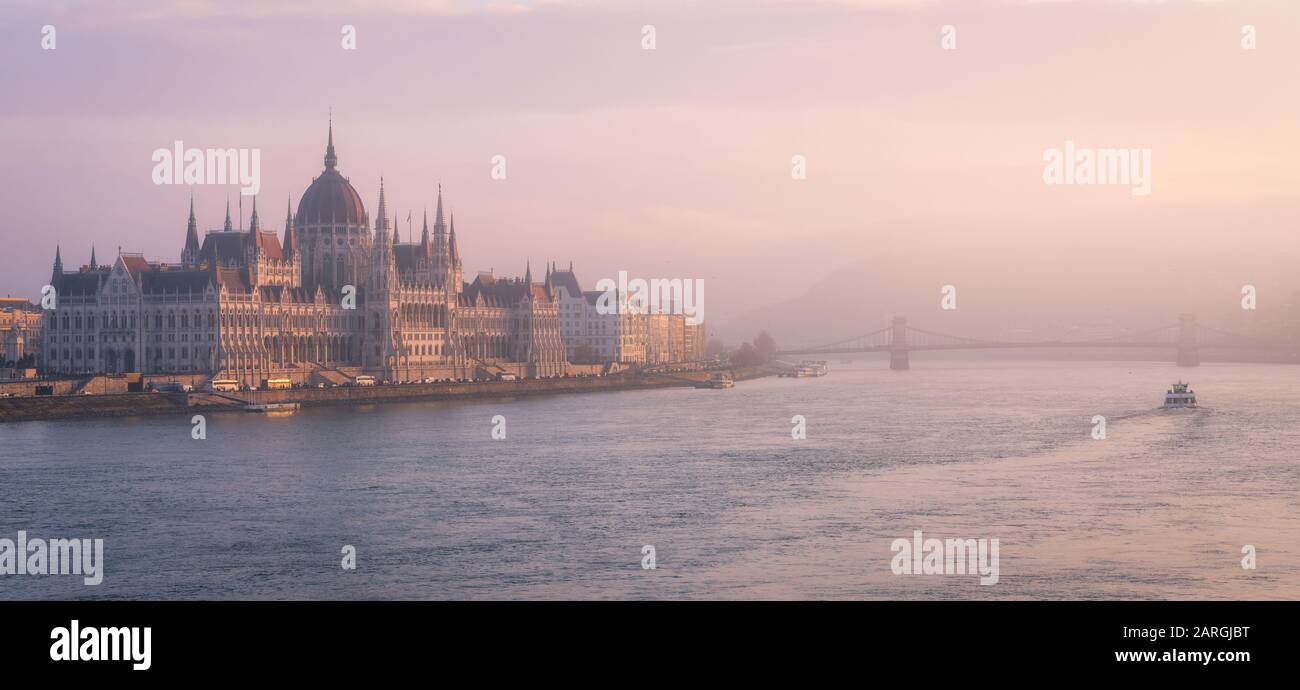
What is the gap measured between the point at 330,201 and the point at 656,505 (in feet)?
266

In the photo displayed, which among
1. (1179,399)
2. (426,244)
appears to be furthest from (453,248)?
(1179,399)

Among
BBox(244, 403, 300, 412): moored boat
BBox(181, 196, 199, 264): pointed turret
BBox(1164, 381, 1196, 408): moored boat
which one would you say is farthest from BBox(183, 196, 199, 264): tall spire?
BBox(1164, 381, 1196, 408): moored boat

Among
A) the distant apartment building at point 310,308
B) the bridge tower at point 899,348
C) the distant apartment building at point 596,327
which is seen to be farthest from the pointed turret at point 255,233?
the bridge tower at point 899,348

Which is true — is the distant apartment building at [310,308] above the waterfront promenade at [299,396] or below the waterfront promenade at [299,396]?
above

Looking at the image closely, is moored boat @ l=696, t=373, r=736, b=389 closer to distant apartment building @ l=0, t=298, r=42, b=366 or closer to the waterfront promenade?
the waterfront promenade

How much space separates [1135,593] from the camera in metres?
20.2

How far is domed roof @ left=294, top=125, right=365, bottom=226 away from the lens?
106 metres

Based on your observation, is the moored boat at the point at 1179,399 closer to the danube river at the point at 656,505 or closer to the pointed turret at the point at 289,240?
the danube river at the point at 656,505

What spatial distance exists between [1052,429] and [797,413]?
1744cm

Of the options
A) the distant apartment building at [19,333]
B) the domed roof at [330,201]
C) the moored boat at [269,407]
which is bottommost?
the moored boat at [269,407]

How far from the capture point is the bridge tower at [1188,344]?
→ 146 metres

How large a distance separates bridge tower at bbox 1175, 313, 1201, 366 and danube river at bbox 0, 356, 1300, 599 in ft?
300

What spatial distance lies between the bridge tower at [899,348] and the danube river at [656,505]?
8979 cm
